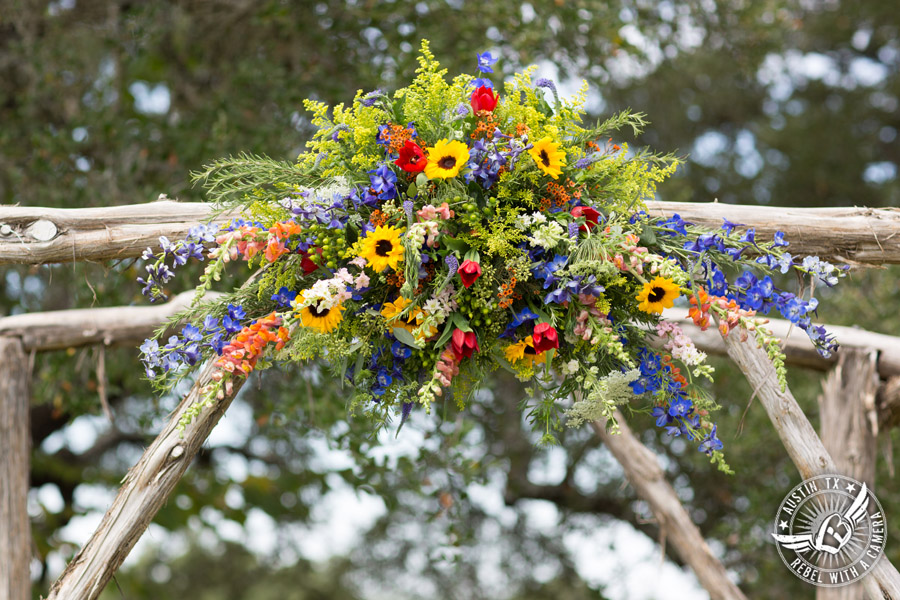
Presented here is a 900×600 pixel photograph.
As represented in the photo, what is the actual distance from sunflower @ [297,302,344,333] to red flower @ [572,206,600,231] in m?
0.58

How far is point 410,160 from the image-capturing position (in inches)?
69.5

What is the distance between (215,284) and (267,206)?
8.60 ft

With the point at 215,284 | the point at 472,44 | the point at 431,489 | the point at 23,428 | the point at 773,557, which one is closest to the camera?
the point at 23,428

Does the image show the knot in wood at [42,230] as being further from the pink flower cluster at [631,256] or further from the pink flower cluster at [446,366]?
the pink flower cluster at [631,256]

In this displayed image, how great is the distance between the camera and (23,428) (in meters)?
3.34

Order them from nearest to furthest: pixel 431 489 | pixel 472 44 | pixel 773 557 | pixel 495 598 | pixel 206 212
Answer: pixel 206 212 < pixel 472 44 < pixel 773 557 < pixel 431 489 < pixel 495 598

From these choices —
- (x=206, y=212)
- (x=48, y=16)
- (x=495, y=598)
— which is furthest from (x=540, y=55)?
(x=495, y=598)

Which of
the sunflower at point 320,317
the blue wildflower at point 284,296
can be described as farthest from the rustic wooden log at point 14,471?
the sunflower at point 320,317

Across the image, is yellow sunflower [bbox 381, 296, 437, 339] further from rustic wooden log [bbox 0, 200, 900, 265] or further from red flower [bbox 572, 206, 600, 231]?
rustic wooden log [bbox 0, 200, 900, 265]

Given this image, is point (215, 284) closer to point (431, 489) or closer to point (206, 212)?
point (431, 489)

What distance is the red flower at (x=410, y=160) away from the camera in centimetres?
176

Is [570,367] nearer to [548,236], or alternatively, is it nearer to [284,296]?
[548,236]

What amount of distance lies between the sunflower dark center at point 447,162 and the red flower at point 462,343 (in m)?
0.36

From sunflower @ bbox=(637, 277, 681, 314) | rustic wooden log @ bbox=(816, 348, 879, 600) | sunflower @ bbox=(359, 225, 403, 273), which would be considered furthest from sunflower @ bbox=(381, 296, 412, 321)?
rustic wooden log @ bbox=(816, 348, 879, 600)
